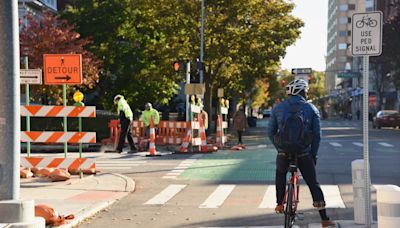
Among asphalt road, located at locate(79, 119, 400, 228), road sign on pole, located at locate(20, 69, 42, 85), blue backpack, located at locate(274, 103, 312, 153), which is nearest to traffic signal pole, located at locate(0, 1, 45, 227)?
asphalt road, located at locate(79, 119, 400, 228)

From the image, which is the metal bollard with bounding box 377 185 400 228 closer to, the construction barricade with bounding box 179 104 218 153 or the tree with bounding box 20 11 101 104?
the construction barricade with bounding box 179 104 218 153

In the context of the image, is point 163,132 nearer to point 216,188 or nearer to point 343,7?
point 216,188

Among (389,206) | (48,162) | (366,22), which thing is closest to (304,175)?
(389,206)

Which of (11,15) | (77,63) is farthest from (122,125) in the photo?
(11,15)

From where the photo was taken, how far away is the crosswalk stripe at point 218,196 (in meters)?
10.0

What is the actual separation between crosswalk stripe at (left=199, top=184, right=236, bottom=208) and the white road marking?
1.83 m

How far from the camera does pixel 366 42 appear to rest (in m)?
7.24

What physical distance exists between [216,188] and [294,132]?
5.10m

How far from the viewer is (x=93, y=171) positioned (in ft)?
44.7

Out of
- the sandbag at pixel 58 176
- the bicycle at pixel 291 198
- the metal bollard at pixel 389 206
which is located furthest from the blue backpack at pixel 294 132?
the sandbag at pixel 58 176

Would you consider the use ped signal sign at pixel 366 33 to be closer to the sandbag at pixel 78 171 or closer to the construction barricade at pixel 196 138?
the sandbag at pixel 78 171

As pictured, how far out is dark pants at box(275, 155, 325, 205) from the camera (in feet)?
24.0

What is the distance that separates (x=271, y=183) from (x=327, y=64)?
160592mm

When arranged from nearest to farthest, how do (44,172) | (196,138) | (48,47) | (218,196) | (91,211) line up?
(91,211)
(218,196)
(44,172)
(196,138)
(48,47)
